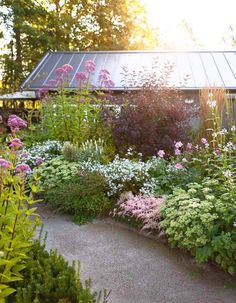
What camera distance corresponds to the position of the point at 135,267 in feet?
11.9

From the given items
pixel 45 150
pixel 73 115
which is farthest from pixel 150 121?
pixel 45 150

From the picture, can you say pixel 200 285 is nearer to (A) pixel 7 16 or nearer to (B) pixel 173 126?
(B) pixel 173 126

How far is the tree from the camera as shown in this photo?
17234mm

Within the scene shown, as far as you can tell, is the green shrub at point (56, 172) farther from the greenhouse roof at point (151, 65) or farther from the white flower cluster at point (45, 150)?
the greenhouse roof at point (151, 65)

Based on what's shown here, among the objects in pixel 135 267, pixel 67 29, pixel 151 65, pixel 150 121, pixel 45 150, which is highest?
pixel 67 29

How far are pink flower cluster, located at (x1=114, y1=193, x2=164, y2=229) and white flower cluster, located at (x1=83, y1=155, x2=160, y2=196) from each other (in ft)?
0.78

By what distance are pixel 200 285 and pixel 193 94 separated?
680 centimetres

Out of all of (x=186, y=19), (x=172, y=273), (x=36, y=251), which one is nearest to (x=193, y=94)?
(x=172, y=273)

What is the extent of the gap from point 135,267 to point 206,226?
0.84m

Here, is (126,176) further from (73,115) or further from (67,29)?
(67,29)

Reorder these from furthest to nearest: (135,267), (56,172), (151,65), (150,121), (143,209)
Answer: (151,65)
(150,121)
(56,172)
(143,209)
(135,267)

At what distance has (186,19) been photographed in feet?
78.4

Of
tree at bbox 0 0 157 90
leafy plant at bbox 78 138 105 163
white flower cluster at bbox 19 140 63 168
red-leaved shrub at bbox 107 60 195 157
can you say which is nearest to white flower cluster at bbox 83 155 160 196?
leafy plant at bbox 78 138 105 163

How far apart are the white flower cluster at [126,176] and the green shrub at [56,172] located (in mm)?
247
